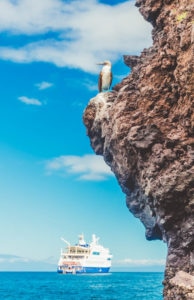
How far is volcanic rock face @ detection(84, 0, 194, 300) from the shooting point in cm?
2008

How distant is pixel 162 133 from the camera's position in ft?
71.7

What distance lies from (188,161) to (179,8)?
6.96 m

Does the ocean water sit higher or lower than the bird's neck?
lower

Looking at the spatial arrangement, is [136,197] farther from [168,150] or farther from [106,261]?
[106,261]

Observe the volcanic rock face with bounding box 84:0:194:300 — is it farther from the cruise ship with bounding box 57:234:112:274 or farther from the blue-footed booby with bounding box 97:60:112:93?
the cruise ship with bounding box 57:234:112:274

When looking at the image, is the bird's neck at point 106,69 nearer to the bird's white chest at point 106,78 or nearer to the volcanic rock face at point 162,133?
the bird's white chest at point 106,78

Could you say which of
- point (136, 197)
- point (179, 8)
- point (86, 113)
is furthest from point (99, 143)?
point (179, 8)

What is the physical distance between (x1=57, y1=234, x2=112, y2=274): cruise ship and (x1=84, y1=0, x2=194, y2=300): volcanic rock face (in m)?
123

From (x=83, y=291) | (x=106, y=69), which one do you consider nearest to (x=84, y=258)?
(x=83, y=291)

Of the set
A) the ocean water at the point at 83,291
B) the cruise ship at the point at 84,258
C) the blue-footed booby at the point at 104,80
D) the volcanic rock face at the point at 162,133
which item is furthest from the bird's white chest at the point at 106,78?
the cruise ship at the point at 84,258

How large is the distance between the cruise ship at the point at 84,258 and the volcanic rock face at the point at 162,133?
123m

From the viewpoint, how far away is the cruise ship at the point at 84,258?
481 feet

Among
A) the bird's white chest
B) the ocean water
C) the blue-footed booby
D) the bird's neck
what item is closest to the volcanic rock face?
the blue-footed booby

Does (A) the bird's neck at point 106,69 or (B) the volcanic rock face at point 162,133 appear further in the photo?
(A) the bird's neck at point 106,69
